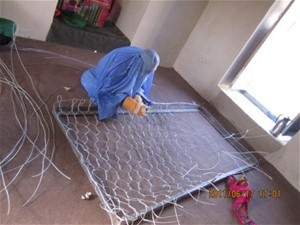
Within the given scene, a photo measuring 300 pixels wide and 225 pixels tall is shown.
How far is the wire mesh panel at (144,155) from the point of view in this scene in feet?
5.19

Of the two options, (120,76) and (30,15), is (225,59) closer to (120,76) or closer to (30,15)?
(120,76)

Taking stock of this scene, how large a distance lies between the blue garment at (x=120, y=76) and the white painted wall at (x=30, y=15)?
849 millimetres

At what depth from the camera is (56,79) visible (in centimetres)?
225

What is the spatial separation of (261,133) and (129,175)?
167 centimetres

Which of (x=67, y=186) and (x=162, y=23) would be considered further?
(x=162, y=23)

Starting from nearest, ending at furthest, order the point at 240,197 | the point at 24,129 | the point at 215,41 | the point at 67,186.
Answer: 1. the point at 67,186
2. the point at 24,129
3. the point at 240,197
4. the point at 215,41

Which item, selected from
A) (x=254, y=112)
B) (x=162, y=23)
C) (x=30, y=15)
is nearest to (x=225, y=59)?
(x=254, y=112)

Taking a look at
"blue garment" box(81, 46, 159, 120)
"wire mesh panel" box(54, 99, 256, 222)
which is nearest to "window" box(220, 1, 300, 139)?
"wire mesh panel" box(54, 99, 256, 222)

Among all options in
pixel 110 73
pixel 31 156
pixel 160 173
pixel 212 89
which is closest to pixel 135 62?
pixel 110 73

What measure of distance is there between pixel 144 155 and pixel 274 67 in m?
1.89

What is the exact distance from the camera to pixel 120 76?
7.04 feet

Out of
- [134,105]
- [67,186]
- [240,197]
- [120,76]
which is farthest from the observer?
[120,76]

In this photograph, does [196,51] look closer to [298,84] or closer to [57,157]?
[298,84]

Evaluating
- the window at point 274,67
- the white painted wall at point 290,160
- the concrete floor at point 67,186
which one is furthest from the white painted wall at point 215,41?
the white painted wall at point 290,160
